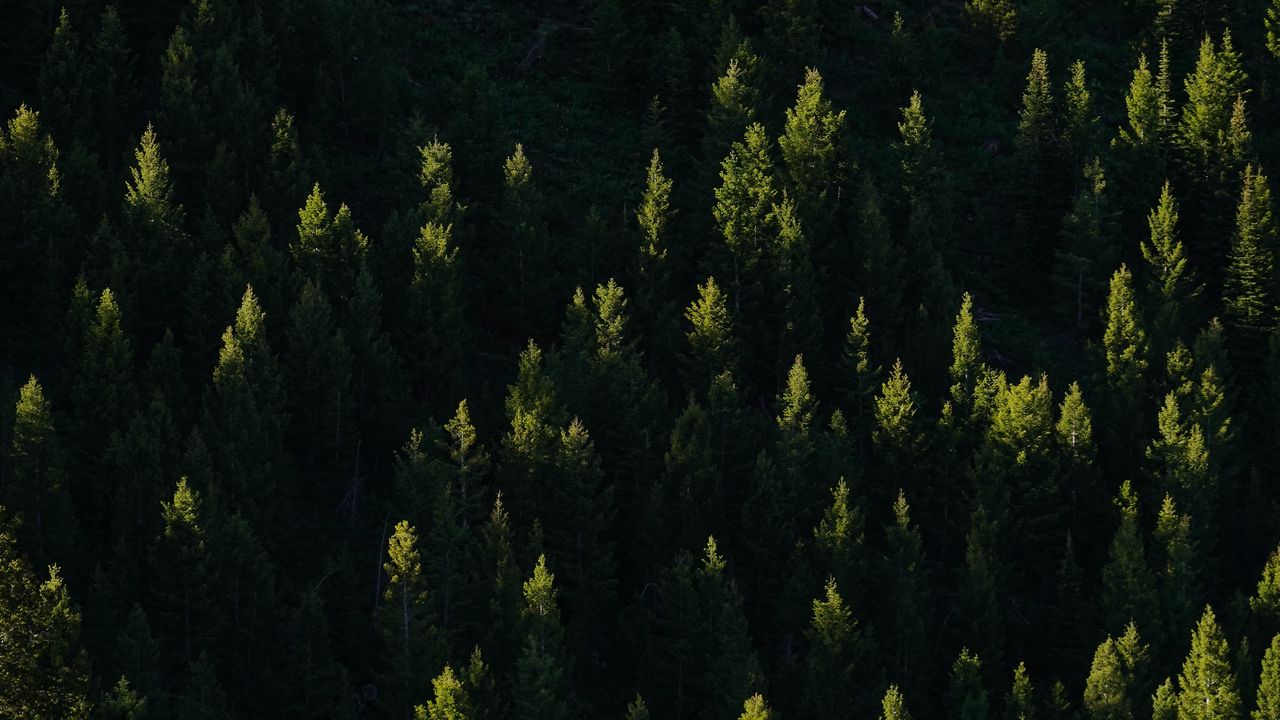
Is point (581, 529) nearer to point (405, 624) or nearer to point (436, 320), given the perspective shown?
point (405, 624)

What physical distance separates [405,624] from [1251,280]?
56411 mm

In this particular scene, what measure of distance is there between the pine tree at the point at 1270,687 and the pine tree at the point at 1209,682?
100 centimetres

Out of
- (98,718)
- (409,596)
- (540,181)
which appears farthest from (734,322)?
(98,718)

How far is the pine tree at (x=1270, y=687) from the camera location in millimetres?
91750

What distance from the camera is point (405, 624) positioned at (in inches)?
3435

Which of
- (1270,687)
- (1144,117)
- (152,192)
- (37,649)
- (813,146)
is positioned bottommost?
(37,649)

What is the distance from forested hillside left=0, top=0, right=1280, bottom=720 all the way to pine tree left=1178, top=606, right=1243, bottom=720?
19 cm

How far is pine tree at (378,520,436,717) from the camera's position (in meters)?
86.8

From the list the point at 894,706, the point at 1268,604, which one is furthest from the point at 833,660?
the point at 1268,604

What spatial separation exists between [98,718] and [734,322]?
42.0 meters

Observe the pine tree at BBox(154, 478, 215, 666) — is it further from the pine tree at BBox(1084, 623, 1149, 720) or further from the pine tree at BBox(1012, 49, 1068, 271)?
the pine tree at BBox(1012, 49, 1068, 271)

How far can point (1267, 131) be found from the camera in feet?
438

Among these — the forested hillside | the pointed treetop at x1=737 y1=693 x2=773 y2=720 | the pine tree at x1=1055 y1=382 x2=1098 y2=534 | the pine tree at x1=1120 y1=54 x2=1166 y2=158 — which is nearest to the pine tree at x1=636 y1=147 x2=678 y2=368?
the forested hillside

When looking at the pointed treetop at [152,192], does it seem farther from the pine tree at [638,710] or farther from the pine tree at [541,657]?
the pine tree at [638,710]
